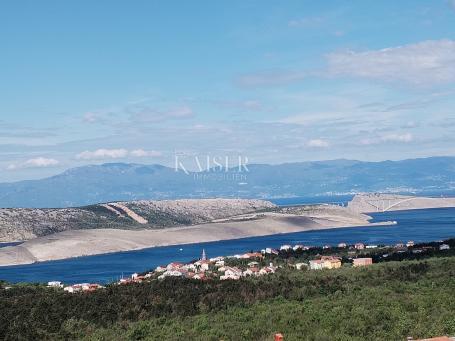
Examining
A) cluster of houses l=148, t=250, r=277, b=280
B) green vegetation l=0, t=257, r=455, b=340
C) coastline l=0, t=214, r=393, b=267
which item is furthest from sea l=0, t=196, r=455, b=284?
green vegetation l=0, t=257, r=455, b=340

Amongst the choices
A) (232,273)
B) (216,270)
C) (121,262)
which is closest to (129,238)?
(121,262)

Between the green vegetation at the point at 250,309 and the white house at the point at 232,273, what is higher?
the green vegetation at the point at 250,309

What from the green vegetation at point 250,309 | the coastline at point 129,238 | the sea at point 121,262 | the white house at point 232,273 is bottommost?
the sea at point 121,262

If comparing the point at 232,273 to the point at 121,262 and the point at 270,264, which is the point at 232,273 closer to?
the point at 270,264

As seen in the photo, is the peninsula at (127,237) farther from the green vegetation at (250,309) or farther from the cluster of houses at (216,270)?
the green vegetation at (250,309)

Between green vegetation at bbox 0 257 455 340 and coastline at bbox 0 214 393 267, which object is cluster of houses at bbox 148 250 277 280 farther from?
coastline at bbox 0 214 393 267

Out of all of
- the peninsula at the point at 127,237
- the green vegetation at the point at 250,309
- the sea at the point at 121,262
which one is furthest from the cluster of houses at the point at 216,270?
the peninsula at the point at 127,237

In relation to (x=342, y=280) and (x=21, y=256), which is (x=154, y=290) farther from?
(x=21, y=256)
